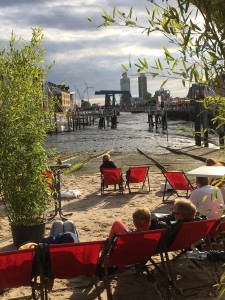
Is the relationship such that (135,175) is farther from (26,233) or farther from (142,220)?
(142,220)

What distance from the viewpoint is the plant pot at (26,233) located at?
7.22m

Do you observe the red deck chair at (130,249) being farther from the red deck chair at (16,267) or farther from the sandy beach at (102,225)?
the red deck chair at (16,267)

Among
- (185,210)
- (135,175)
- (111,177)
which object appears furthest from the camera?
(135,175)

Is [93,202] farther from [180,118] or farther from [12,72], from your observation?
[180,118]

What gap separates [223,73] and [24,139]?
16.9ft

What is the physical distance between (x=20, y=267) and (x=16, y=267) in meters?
0.04

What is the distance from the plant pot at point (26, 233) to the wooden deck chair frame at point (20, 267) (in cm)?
282

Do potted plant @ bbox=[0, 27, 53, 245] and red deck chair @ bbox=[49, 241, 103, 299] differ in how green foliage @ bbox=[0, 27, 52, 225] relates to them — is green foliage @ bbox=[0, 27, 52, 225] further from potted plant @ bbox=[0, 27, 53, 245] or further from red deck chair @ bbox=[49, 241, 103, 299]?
red deck chair @ bbox=[49, 241, 103, 299]

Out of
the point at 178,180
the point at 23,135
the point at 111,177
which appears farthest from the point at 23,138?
the point at 111,177

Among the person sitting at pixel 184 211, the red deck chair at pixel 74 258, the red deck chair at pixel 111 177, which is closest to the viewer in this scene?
the red deck chair at pixel 74 258

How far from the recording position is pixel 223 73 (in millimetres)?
2205

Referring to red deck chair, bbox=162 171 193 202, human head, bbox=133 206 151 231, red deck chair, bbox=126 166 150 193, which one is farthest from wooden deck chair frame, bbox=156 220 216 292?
red deck chair, bbox=126 166 150 193

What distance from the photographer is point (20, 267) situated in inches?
167

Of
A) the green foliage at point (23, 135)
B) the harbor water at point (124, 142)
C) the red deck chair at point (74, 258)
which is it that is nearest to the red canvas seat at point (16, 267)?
the red deck chair at point (74, 258)
